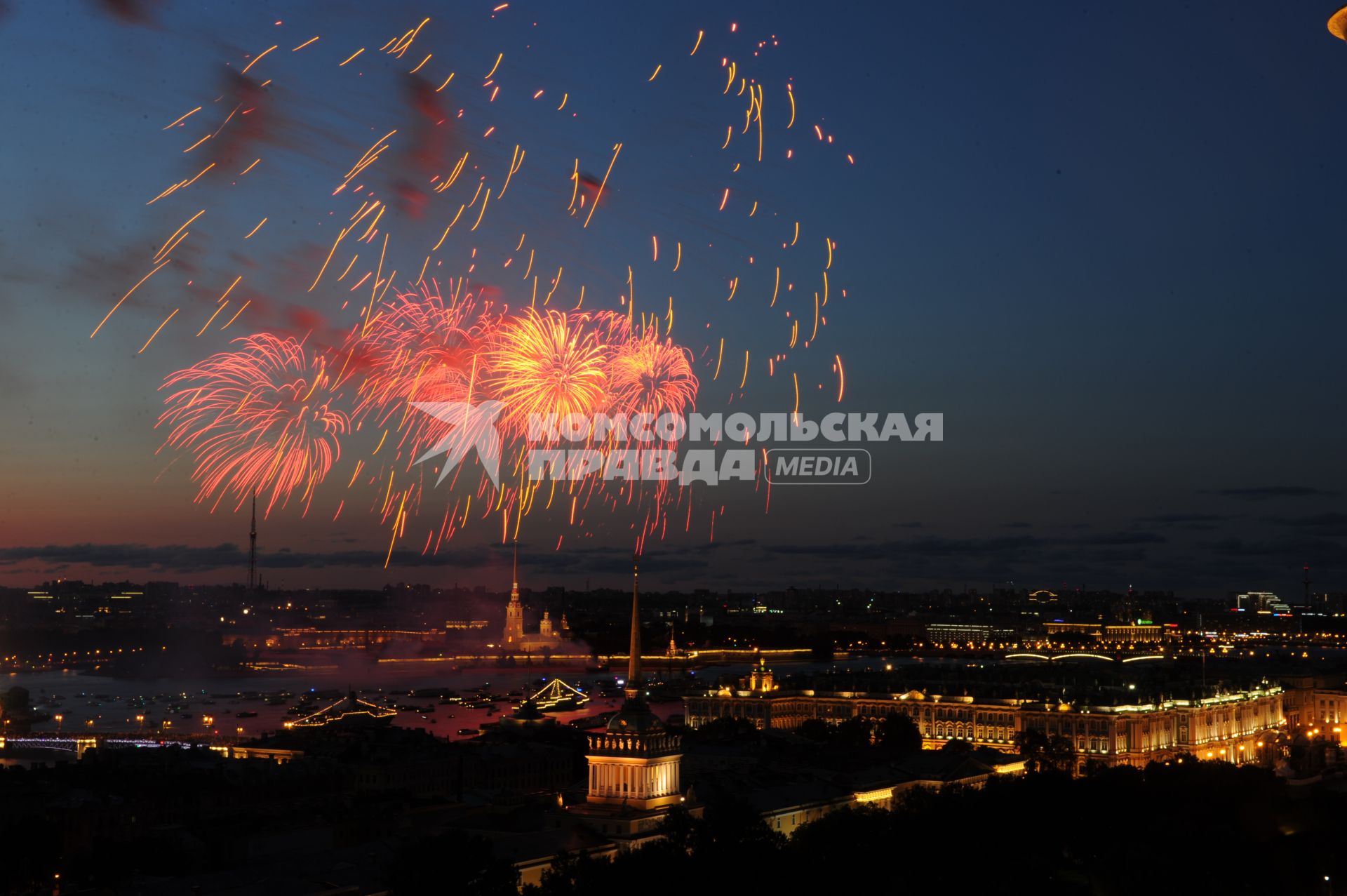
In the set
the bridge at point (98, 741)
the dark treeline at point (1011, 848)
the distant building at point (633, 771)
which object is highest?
the distant building at point (633, 771)

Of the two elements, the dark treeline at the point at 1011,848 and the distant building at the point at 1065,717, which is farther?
the distant building at the point at 1065,717

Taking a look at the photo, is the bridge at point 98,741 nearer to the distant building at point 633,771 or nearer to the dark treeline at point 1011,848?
the distant building at point 633,771

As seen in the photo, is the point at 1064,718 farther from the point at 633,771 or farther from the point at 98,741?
→ the point at 98,741

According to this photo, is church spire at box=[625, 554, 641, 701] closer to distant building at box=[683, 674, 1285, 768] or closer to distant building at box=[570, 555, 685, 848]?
distant building at box=[570, 555, 685, 848]

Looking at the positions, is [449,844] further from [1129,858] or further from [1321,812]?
[1321,812]

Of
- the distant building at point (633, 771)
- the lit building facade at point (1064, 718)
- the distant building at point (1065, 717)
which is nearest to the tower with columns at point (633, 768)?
the distant building at point (633, 771)

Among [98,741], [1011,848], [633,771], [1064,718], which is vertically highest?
[633,771]

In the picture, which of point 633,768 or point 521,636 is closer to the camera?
point 633,768

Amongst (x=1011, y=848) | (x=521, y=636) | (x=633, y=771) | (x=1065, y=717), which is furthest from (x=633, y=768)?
(x=521, y=636)

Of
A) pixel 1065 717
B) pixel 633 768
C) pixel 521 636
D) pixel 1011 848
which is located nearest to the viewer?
pixel 633 768

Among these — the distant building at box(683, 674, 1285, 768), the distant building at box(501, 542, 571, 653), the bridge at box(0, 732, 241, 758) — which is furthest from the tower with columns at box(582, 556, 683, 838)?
the distant building at box(501, 542, 571, 653)

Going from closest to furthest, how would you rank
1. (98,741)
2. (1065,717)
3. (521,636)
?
(1065,717), (98,741), (521,636)
